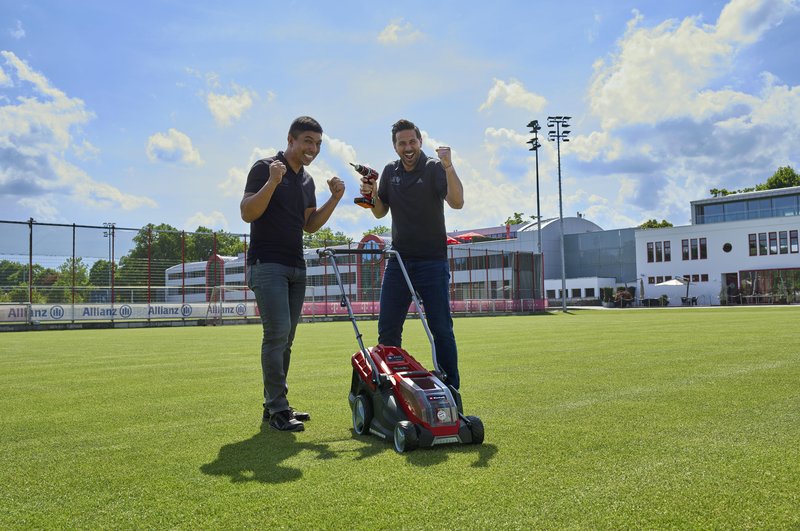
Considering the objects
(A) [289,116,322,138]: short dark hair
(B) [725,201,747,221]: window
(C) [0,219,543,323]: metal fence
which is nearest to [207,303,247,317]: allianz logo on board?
(C) [0,219,543,323]: metal fence

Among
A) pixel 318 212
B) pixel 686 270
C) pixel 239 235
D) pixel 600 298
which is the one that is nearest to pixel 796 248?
pixel 686 270

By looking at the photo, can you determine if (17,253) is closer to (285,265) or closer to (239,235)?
(239,235)

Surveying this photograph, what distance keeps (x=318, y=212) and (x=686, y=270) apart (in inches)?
2454

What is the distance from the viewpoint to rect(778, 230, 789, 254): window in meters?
56.6

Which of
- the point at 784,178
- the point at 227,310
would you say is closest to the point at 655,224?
the point at 784,178

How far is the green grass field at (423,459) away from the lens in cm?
265

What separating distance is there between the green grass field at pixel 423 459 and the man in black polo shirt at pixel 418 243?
2.21ft

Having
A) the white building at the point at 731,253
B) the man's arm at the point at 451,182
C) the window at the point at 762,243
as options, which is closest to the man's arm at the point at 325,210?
the man's arm at the point at 451,182

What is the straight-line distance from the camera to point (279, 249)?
194 inches

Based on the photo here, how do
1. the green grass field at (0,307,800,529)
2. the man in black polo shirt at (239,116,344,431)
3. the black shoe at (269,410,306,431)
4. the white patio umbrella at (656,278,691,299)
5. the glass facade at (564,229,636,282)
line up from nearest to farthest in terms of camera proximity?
the green grass field at (0,307,800,529) → the black shoe at (269,410,306,431) → the man in black polo shirt at (239,116,344,431) → the white patio umbrella at (656,278,691,299) → the glass facade at (564,229,636,282)

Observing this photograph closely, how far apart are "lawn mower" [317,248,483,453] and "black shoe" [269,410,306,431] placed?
0.37m

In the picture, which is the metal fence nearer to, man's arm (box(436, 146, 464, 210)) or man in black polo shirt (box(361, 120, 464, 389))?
man in black polo shirt (box(361, 120, 464, 389))

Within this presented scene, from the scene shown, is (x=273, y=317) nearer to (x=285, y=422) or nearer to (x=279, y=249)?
(x=279, y=249)

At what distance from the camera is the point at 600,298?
6375 centimetres
